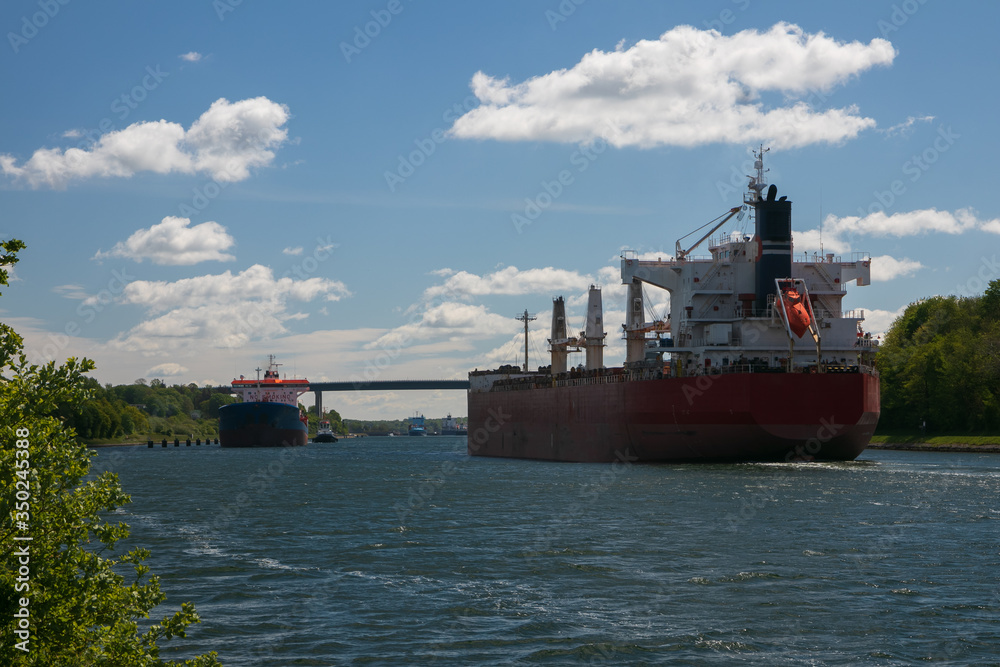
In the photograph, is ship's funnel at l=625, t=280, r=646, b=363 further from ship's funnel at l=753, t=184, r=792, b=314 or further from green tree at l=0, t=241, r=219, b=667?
green tree at l=0, t=241, r=219, b=667

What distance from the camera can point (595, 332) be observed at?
227 ft

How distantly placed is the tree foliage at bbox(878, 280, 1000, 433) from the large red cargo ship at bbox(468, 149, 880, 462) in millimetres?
30636

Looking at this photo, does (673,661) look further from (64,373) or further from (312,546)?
(312,546)

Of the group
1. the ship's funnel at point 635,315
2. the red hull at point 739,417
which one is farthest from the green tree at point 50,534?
the ship's funnel at point 635,315

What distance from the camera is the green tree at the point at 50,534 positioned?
24.1 feet

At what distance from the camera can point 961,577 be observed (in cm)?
1823

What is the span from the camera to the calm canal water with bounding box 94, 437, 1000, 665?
13734mm

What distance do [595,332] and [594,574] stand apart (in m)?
50.7

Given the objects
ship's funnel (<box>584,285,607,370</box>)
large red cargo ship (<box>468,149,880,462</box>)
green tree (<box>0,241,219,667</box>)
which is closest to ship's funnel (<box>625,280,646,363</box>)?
large red cargo ship (<box>468,149,880,462</box>)

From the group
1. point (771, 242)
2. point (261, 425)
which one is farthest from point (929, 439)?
point (261, 425)

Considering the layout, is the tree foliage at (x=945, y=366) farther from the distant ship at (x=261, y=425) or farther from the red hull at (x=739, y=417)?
the distant ship at (x=261, y=425)

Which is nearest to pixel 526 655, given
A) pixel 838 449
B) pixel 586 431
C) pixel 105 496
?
pixel 105 496

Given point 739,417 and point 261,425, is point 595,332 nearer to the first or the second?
point 739,417

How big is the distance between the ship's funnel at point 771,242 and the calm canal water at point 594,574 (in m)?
14.4
